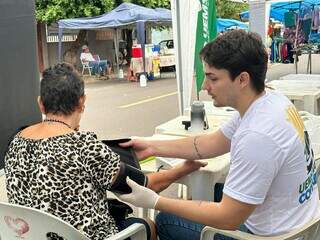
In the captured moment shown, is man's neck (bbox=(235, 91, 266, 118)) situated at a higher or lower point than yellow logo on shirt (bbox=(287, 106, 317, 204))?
higher

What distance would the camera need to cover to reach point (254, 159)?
1.78 m

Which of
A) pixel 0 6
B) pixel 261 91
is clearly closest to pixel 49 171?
pixel 261 91

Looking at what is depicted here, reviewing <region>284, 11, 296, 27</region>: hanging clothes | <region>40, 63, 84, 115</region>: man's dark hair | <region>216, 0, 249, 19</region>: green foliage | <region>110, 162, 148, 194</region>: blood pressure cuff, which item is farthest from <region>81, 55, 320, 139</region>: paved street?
<region>216, 0, 249, 19</region>: green foliage

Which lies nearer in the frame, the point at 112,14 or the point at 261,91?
the point at 261,91

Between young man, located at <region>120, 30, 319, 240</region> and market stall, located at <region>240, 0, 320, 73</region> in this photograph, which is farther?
market stall, located at <region>240, 0, 320, 73</region>

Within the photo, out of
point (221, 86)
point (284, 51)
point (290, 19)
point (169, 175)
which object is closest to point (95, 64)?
point (284, 51)

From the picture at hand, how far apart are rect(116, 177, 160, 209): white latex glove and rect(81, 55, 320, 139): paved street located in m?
4.31

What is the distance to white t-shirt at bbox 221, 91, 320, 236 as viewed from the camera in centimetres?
179

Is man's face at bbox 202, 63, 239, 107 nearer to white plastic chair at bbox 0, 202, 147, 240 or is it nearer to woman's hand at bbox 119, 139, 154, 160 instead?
white plastic chair at bbox 0, 202, 147, 240

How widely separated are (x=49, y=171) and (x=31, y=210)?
17cm

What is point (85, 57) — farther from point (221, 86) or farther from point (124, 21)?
point (221, 86)

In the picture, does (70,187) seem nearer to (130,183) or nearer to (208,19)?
(130,183)

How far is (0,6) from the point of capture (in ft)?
10.1

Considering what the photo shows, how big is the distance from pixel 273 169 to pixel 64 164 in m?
0.78
